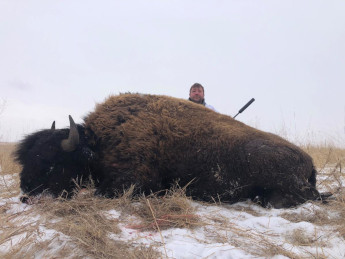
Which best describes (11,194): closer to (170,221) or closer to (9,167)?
(9,167)

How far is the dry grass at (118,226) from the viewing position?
1700mm

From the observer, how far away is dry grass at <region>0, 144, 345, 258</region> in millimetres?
1700

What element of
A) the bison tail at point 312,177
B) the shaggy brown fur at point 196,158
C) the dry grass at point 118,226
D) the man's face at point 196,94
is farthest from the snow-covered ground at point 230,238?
the man's face at point 196,94

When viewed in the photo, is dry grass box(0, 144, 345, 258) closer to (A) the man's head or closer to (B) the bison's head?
(B) the bison's head

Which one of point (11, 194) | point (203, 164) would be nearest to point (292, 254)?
point (203, 164)

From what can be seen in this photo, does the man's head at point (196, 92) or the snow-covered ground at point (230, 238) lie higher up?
the man's head at point (196, 92)

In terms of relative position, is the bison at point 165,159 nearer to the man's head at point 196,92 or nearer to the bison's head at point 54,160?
the bison's head at point 54,160

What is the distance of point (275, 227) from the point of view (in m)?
2.35

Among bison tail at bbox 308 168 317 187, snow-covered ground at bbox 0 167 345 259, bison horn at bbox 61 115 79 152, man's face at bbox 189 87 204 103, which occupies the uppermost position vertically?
man's face at bbox 189 87 204 103

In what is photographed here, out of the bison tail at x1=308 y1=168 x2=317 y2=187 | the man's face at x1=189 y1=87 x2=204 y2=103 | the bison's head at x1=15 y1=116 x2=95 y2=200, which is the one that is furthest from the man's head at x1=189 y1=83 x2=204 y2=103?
the bison's head at x1=15 y1=116 x2=95 y2=200

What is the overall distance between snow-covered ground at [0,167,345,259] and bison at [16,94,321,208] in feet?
1.70

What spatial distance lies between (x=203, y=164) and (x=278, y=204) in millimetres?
977

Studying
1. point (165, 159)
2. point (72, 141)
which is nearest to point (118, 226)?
point (165, 159)

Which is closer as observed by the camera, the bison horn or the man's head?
the bison horn
